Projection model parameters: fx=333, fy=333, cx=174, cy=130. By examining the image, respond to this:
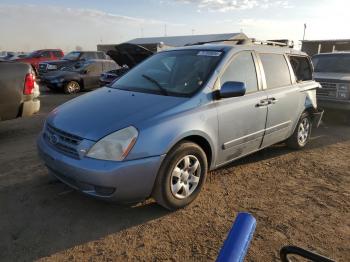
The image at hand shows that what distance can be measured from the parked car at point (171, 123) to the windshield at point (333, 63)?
188 inches

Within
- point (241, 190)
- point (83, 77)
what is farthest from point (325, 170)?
point (83, 77)

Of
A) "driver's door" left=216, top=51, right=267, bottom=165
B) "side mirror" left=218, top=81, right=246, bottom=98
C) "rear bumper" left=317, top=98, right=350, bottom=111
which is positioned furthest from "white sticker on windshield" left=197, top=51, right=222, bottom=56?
"rear bumper" left=317, top=98, right=350, bottom=111

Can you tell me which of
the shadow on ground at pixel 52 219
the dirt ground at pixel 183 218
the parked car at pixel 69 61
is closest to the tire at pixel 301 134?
the dirt ground at pixel 183 218

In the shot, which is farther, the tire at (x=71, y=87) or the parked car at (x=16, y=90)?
the tire at (x=71, y=87)

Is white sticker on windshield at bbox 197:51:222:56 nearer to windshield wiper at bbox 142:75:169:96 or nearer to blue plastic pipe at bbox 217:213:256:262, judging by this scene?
windshield wiper at bbox 142:75:169:96

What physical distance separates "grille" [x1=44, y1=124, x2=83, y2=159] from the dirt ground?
0.70 metres

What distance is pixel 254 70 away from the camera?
14.9 feet

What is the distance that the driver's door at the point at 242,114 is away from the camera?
3998mm

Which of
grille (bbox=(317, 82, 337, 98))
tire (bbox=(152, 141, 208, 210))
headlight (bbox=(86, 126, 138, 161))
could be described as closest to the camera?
headlight (bbox=(86, 126, 138, 161))

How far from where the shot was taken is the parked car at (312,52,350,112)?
822 centimetres

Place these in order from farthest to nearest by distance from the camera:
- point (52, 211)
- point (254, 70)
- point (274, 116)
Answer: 1. point (274, 116)
2. point (254, 70)
3. point (52, 211)

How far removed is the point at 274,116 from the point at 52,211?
3.23 metres

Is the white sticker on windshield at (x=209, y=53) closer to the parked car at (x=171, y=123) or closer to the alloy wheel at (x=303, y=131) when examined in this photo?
the parked car at (x=171, y=123)

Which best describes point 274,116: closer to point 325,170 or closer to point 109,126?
point 325,170
